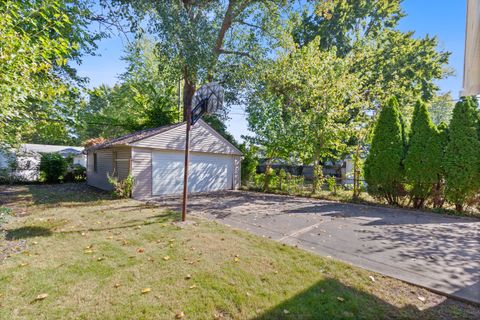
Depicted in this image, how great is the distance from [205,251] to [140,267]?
3.57ft

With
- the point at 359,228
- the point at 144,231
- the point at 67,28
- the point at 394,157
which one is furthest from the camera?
the point at 394,157

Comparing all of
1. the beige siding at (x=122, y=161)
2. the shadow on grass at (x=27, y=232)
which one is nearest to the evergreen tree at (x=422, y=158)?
the shadow on grass at (x=27, y=232)

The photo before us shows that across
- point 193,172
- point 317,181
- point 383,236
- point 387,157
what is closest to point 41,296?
point 383,236

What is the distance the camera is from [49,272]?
A: 11.4 ft

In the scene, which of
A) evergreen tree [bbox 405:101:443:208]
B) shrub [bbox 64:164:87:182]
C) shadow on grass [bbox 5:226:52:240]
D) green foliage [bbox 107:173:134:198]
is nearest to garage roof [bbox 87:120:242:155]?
green foliage [bbox 107:173:134:198]

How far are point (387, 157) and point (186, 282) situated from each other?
8.69m

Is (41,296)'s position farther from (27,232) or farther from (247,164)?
Answer: (247,164)

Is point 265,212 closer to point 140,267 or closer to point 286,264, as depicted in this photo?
point 286,264

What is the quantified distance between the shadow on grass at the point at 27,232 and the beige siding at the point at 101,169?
6.92 meters

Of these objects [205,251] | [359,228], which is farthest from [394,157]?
[205,251]

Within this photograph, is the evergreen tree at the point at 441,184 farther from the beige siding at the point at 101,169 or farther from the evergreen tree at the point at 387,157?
the beige siding at the point at 101,169

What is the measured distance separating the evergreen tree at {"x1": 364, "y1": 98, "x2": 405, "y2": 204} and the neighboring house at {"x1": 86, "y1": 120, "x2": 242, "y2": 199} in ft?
24.1

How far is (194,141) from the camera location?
493 inches

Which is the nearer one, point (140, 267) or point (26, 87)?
point (26, 87)
